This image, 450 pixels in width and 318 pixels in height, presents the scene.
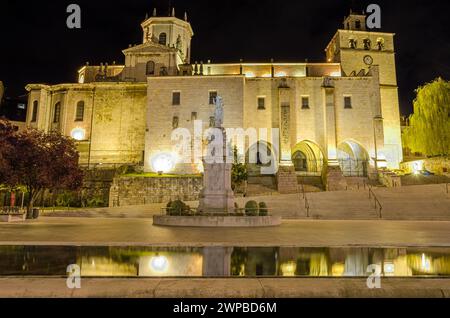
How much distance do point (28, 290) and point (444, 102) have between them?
39.0 meters

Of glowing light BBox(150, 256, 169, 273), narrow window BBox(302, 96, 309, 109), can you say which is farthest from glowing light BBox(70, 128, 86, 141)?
glowing light BBox(150, 256, 169, 273)

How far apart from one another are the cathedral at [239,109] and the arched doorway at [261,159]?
188mm

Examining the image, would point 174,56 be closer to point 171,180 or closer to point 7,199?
point 171,180

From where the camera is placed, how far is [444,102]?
33688 mm

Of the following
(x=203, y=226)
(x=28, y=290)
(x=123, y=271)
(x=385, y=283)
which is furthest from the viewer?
(x=203, y=226)

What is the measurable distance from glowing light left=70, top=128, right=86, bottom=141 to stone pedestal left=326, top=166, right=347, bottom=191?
28.8 meters

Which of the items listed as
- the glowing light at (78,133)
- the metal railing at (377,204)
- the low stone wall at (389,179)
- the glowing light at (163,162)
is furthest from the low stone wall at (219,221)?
the glowing light at (78,133)

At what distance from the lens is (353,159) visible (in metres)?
39.1

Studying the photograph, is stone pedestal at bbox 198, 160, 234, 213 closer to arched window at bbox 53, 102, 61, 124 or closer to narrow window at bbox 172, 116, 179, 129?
narrow window at bbox 172, 116, 179, 129

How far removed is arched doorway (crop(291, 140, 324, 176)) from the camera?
128ft

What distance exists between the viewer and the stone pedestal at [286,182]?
100ft

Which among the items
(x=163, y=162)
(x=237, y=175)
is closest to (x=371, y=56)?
(x=237, y=175)
